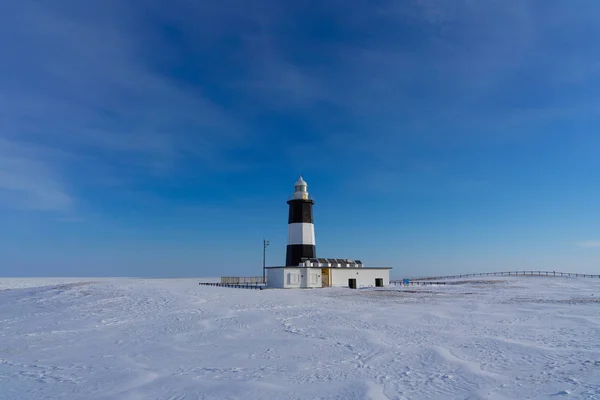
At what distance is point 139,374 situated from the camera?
28.0 ft

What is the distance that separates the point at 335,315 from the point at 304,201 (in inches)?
965

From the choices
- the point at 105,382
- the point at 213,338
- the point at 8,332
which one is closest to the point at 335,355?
the point at 213,338

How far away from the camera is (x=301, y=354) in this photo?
1014 cm

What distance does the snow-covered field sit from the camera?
24.5ft

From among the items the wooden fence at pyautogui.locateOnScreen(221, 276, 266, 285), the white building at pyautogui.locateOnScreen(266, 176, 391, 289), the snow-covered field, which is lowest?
the snow-covered field

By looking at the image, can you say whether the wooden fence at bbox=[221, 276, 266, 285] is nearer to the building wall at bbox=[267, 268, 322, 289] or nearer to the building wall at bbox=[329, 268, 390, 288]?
the building wall at bbox=[267, 268, 322, 289]

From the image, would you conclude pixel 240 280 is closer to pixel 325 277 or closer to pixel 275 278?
pixel 275 278

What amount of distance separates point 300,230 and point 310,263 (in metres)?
3.79

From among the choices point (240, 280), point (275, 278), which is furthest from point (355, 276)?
point (240, 280)

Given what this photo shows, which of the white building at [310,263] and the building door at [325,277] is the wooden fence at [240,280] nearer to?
the white building at [310,263]

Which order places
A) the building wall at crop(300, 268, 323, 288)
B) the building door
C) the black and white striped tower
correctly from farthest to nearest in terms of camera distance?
the black and white striped tower < the building door < the building wall at crop(300, 268, 323, 288)

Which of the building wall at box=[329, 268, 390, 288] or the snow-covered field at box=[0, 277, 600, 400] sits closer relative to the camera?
the snow-covered field at box=[0, 277, 600, 400]

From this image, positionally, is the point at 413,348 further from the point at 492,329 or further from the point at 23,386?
the point at 23,386

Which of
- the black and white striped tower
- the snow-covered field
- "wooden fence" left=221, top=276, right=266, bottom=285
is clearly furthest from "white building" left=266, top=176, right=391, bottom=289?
A: the snow-covered field
